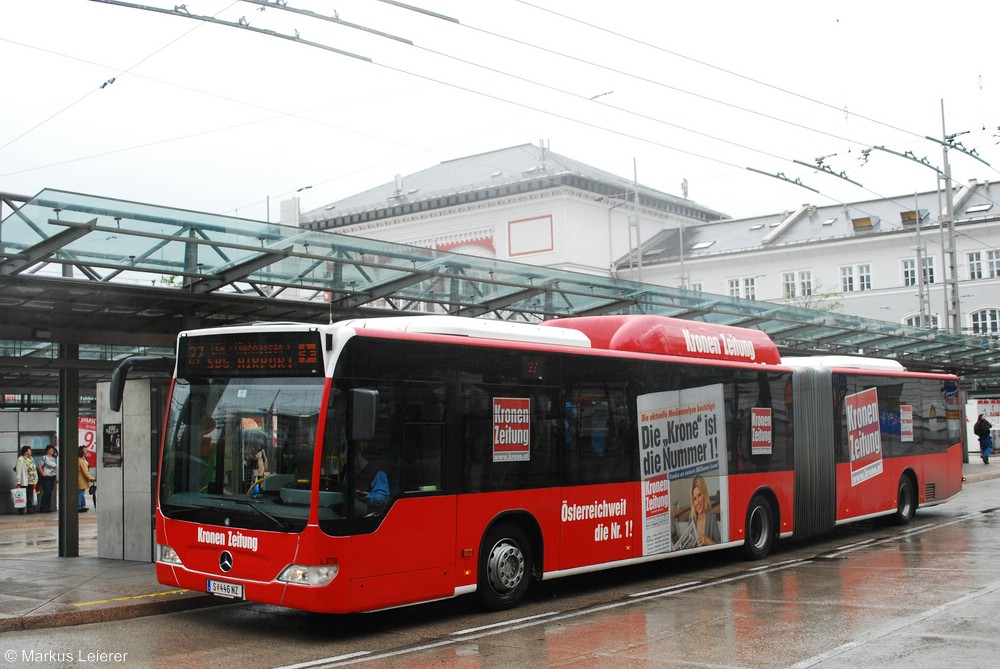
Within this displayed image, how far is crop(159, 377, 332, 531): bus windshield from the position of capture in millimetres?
9602

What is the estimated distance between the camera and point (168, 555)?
10547 mm

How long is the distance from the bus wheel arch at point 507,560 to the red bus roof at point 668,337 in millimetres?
2949

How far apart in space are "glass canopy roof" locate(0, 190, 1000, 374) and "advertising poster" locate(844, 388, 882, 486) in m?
4.43

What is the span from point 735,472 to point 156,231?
856cm

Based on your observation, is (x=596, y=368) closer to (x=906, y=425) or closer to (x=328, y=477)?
(x=328, y=477)

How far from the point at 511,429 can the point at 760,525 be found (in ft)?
19.9

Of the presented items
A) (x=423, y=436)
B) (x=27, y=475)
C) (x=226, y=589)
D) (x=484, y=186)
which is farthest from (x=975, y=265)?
(x=226, y=589)

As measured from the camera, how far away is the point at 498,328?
11.7 meters

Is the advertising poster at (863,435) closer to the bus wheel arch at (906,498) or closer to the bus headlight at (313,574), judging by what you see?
the bus wheel arch at (906,498)

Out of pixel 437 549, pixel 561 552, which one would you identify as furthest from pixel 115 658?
pixel 561 552

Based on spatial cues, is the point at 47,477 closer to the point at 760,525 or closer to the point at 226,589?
the point at 760,525

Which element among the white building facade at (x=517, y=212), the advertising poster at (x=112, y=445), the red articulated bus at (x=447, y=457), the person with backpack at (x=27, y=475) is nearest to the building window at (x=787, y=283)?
the white building facade at (x=517, y=212)

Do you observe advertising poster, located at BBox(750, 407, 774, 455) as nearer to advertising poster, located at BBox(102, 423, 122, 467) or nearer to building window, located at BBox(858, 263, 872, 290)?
advertising poster, located at BBox(102, 423, 122, 467)

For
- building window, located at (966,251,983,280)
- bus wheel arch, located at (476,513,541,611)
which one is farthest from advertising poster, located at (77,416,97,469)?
building window, located at (966,251,983,280)
